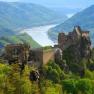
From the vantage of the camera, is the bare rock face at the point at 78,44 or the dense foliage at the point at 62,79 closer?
the dense foliage at the point at 62,79

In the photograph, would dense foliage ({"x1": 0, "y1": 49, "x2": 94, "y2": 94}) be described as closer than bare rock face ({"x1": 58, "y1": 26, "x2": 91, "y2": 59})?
Yes

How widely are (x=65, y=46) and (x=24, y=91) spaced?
27016mm

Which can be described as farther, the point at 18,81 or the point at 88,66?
the point at 88,66

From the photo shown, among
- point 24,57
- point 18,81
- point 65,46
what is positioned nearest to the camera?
point 18,81

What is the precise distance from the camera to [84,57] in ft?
212

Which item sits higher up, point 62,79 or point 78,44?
point 78,44

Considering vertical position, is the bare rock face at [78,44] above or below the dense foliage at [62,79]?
above

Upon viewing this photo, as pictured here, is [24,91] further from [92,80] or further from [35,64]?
[92,80]

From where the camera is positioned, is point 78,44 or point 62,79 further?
point 78,44

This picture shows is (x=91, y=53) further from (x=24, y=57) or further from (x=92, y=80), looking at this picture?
(x=24, y=57)

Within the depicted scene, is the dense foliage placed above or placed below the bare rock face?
below

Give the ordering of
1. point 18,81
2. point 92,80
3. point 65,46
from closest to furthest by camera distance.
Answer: point 18,81, point 92,80, point 65,46

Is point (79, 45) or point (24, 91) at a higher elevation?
point (79, 45)

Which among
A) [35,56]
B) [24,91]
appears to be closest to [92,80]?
[35,56]
